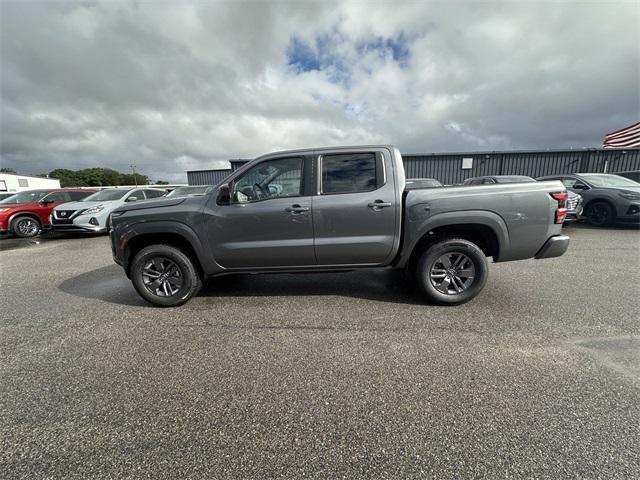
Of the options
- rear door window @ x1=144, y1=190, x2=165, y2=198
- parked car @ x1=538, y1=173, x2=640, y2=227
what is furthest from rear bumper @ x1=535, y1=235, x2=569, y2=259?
rear door window @ x1=144, y1=190, x2=165, y2=198

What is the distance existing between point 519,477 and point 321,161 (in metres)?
3.13

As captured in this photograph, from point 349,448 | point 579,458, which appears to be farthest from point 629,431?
point 349,448

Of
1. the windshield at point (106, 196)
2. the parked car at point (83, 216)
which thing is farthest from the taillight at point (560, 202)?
the windshield at point (106, 196)

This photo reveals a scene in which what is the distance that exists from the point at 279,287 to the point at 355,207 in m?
1.78

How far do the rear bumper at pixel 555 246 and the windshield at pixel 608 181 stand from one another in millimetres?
7472

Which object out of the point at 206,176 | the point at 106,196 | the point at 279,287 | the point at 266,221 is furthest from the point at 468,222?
the point at 206,176

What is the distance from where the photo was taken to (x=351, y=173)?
3381 millimetres

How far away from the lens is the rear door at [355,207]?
10.7ft

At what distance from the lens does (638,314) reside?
310cm

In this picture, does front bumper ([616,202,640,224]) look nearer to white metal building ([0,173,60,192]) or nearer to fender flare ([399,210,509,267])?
fender flare ([399,210,509,267])

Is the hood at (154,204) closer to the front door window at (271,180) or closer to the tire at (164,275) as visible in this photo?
the tire at (164,275)

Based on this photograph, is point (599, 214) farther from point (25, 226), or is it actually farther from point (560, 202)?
point (25, 226)

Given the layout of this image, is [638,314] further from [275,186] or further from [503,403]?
[275,186]

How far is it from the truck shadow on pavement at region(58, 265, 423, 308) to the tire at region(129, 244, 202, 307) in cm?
32
